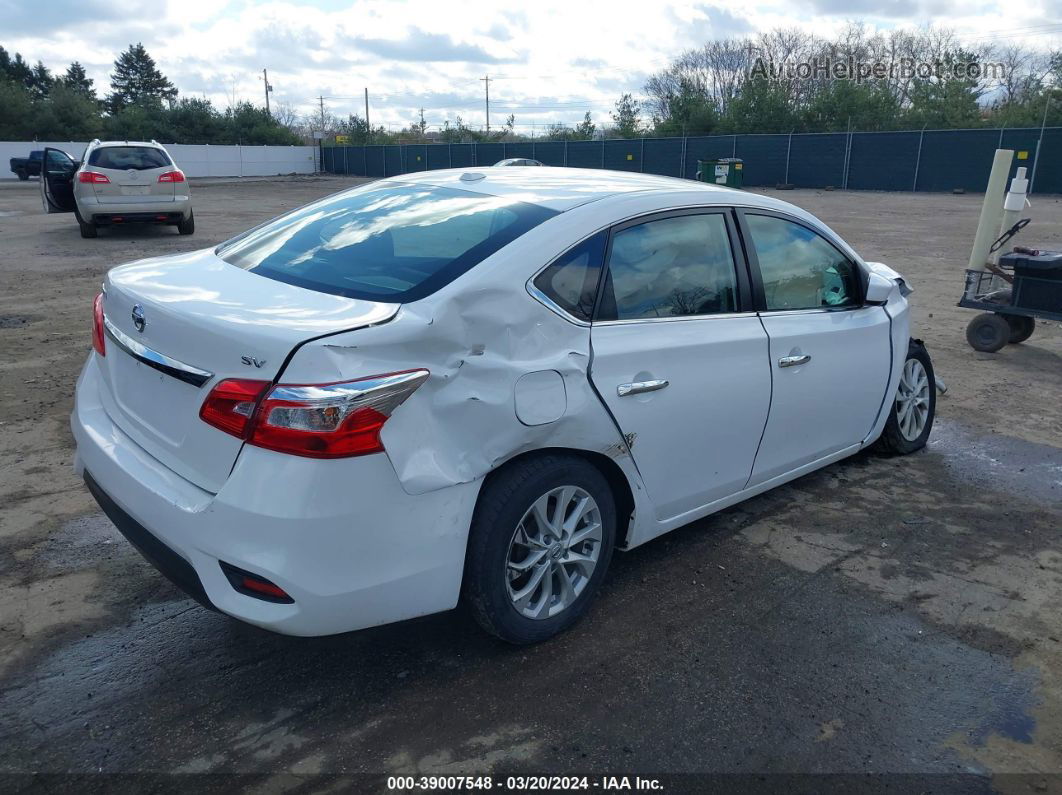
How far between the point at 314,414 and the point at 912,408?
13.2ft

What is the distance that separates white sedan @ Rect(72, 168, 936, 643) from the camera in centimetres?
252

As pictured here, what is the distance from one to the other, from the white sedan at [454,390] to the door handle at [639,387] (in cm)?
1

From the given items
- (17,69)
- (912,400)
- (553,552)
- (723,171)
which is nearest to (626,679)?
(553,552)

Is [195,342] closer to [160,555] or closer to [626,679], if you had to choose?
[160,555]

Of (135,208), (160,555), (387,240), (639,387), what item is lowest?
(160,555)

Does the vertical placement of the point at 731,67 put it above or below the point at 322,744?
above

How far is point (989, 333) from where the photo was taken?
8.02 meters

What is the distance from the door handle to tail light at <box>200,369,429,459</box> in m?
0.94

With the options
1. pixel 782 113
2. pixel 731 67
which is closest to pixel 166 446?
pixel 782 113

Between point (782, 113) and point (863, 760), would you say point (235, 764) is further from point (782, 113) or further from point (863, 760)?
point (782, 113)

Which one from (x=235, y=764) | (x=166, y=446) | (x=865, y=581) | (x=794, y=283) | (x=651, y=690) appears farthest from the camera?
(x=794, y=283)

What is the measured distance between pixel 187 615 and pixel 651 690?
1783 mm

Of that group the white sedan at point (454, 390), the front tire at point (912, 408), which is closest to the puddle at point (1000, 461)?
the front tire at point (912, 408)

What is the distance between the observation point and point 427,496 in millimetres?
2654
